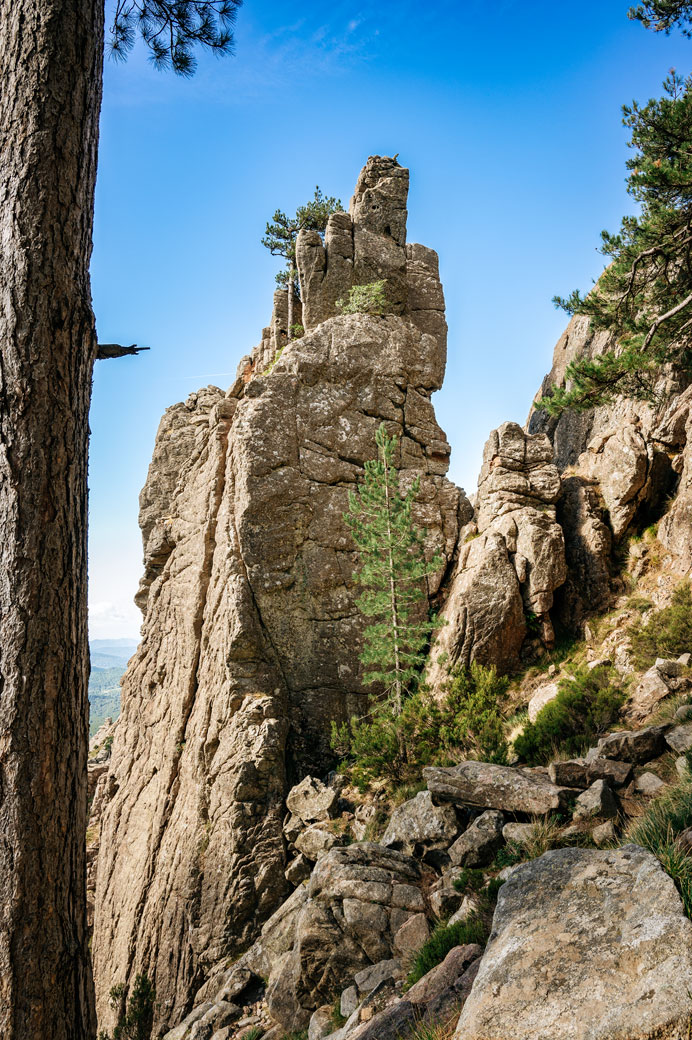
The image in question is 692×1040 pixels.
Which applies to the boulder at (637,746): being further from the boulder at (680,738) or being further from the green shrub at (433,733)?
the green shrub at (433,733)

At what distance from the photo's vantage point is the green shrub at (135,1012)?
1531 centimetres

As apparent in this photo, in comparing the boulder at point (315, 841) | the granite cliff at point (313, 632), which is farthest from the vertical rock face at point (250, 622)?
the boulder at point (315, 841)

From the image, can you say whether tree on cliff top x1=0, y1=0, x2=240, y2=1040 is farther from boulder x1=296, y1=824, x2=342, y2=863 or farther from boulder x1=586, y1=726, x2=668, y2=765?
boulder x1=296, y1=824, x2=342, y2=863

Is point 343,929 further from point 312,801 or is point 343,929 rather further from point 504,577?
point 504,577

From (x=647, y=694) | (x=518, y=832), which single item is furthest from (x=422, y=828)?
(x=647, y=694)

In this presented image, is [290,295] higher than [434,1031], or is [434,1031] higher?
[290,295]

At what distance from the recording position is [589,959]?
495 cm

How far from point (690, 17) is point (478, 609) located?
13799 mm

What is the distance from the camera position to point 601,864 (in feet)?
19.5

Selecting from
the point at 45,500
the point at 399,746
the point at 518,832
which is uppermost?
the point at 45,500

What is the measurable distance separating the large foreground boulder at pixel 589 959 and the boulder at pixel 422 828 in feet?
17.8

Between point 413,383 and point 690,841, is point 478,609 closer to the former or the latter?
point 413,383

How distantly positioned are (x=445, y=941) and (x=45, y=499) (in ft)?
23.3

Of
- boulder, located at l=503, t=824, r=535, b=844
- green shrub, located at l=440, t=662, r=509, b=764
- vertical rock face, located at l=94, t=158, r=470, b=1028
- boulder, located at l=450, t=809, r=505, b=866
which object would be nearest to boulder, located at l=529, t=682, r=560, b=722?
green shrub, located at l=440, t=662, r=509, b=764
